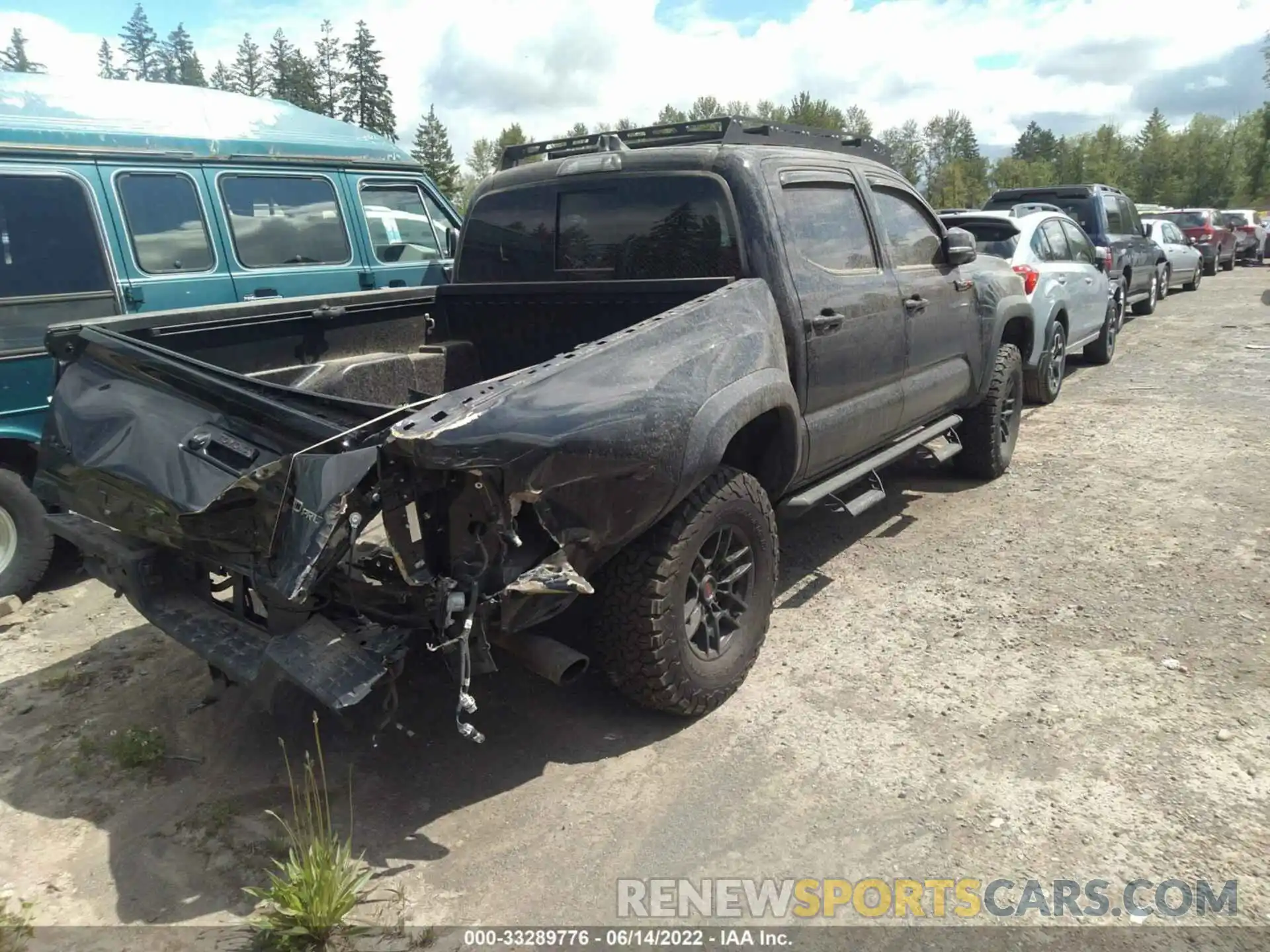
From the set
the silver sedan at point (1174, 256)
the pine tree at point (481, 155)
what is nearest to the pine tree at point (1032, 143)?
the pine tree at point (481, 155)

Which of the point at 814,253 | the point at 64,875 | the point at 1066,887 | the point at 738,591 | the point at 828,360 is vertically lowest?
the point at 1066,887

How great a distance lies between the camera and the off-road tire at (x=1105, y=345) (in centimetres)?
1067

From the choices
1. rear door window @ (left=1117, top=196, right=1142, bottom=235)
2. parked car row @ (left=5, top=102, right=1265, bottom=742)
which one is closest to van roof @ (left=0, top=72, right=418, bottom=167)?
parked car row @ (left=5, top=102, right=1265, bottom=742)

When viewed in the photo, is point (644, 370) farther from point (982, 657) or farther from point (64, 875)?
point (64, 875)

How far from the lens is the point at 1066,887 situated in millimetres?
2672

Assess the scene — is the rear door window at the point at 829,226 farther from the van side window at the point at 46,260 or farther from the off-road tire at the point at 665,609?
the van side window at the point at 46,260

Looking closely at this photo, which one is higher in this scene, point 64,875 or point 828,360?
point 828,360

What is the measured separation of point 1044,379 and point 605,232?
222 inches

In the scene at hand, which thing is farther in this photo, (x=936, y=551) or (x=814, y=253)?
(x=936, y=551)

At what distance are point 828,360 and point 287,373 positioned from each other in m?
2.50

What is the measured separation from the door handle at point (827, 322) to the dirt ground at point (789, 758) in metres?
1.39

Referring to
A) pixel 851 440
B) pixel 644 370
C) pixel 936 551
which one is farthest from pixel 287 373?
pixel 936 551

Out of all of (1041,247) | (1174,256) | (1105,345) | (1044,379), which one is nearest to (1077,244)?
(1041,247)

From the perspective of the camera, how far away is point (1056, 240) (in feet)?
29.0
